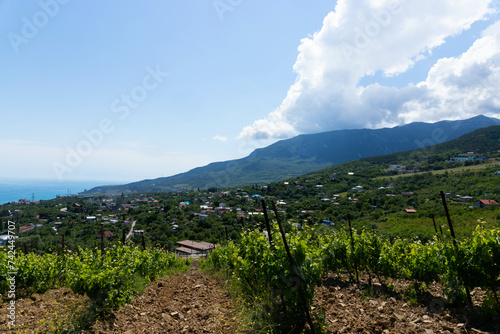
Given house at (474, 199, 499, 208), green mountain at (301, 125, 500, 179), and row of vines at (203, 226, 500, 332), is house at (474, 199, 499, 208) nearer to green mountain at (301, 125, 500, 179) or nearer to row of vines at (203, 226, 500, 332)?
green mountain at (301, 125, 500, 179)

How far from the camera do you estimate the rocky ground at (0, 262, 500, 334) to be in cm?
439

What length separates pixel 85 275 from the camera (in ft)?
18.2

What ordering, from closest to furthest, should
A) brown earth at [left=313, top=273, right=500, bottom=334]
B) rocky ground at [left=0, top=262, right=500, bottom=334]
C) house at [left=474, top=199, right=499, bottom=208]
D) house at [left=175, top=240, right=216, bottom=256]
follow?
brown earth at [left=313, top=273, right=500, bottom=334]
rocky ground at [left=0, top=262, right=500, bottom=334]
house at [left=175, top=240, right=216, bottom=256]
house at [left=474, top=199, right=499, bottom=208]

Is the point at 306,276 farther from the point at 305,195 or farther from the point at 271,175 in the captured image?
the point at 271,175

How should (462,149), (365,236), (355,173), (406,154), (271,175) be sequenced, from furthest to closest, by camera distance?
1. (271,175)
2. (406,154)
3. (355,173)
4. (462,149)
5. (365,236)

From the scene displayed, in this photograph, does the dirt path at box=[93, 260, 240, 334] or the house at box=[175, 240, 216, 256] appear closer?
the dirt path at box=[93, 260, 240, 334]

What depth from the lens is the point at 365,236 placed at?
7.48 meters

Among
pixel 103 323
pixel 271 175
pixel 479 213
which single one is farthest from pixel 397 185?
pixel 271 175

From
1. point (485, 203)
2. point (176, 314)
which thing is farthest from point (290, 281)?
point (485, 203)

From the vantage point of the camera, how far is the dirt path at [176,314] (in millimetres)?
5078

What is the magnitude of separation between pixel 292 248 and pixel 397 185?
83.3 meters

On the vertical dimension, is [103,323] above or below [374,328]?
above

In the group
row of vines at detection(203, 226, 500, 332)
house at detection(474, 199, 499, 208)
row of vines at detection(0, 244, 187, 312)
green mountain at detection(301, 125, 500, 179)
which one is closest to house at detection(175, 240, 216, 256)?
row of vines at detection(0, 244, 187, 312)

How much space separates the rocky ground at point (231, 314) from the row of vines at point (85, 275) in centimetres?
41
